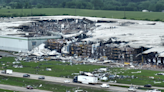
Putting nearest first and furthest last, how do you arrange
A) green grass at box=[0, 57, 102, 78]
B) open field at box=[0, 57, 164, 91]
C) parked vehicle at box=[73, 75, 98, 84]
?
parked vehicle at box=[73, 75, 98, 84], open field at box=[0, 57, 164, 91], green grass at box=[0, 57, 102, 78]

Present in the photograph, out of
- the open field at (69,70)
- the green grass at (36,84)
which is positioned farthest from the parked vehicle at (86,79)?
the open field at (69,70)

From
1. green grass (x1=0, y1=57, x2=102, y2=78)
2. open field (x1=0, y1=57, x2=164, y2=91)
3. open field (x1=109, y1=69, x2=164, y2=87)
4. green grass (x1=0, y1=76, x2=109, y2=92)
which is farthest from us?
green grass (x1=0, y1=57, x2=102, y2=78)

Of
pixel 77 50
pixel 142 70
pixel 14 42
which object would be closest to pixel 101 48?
pixel 77 50

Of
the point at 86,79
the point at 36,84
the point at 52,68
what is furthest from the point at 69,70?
the point at 36,84

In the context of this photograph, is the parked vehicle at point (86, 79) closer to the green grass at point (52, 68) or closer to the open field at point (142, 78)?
the open field at point (142, 78)

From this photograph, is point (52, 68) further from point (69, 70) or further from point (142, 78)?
point (142, 78)

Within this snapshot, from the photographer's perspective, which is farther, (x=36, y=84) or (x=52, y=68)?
(x=52, y=68)

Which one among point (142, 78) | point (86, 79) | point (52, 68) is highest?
point (86, 79)

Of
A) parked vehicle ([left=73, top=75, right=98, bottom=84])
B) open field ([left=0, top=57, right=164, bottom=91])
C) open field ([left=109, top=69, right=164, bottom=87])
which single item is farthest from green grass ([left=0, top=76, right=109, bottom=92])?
open field ([left=109, top=69, right=164, bottom=87])

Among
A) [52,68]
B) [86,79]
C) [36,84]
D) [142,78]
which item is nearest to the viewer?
[36,84]

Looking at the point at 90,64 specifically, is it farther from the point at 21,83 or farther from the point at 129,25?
the point at 129,25

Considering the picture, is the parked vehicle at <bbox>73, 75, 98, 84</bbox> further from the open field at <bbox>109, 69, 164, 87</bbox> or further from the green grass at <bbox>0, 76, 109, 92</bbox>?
the open field at <bbox>109, 69, 164, 87</bbox>
